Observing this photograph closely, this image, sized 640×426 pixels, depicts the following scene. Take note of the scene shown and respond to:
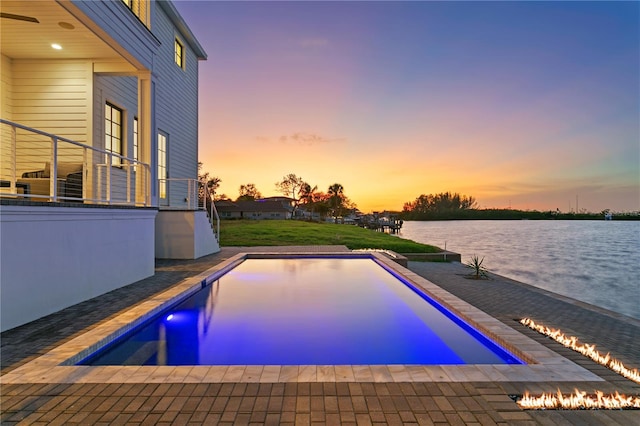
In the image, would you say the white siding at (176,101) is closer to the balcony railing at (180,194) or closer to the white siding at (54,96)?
the balcony railing at (180,194)

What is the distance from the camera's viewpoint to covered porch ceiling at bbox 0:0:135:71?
5363mm

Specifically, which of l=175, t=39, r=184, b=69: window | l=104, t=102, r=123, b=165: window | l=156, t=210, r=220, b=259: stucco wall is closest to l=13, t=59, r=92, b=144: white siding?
l=104, t=102, r=123, b=165: window

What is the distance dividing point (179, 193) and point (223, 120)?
32.2 feet

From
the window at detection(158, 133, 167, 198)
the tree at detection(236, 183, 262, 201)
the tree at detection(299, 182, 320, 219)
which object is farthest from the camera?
the tree at detection(236, 183, 262, 201)

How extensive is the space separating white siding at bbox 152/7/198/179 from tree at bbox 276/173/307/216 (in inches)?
2171

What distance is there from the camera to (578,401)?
2422 millimetres

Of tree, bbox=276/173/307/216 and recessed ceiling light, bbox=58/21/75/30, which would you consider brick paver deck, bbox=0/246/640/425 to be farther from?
tree, bbox=276/173/307/216

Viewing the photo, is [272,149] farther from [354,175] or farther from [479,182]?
[479,182]

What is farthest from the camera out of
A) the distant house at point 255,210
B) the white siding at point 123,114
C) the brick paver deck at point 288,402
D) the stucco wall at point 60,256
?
the distant house at point 255,210

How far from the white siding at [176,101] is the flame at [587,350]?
10.6 m

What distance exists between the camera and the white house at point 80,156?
4.29 metres

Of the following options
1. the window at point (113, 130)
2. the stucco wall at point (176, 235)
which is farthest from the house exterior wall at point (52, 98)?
the stucco wall at point (176, 235)

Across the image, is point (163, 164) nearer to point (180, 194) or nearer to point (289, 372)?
point (180, 194)

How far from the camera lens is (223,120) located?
2069cm
